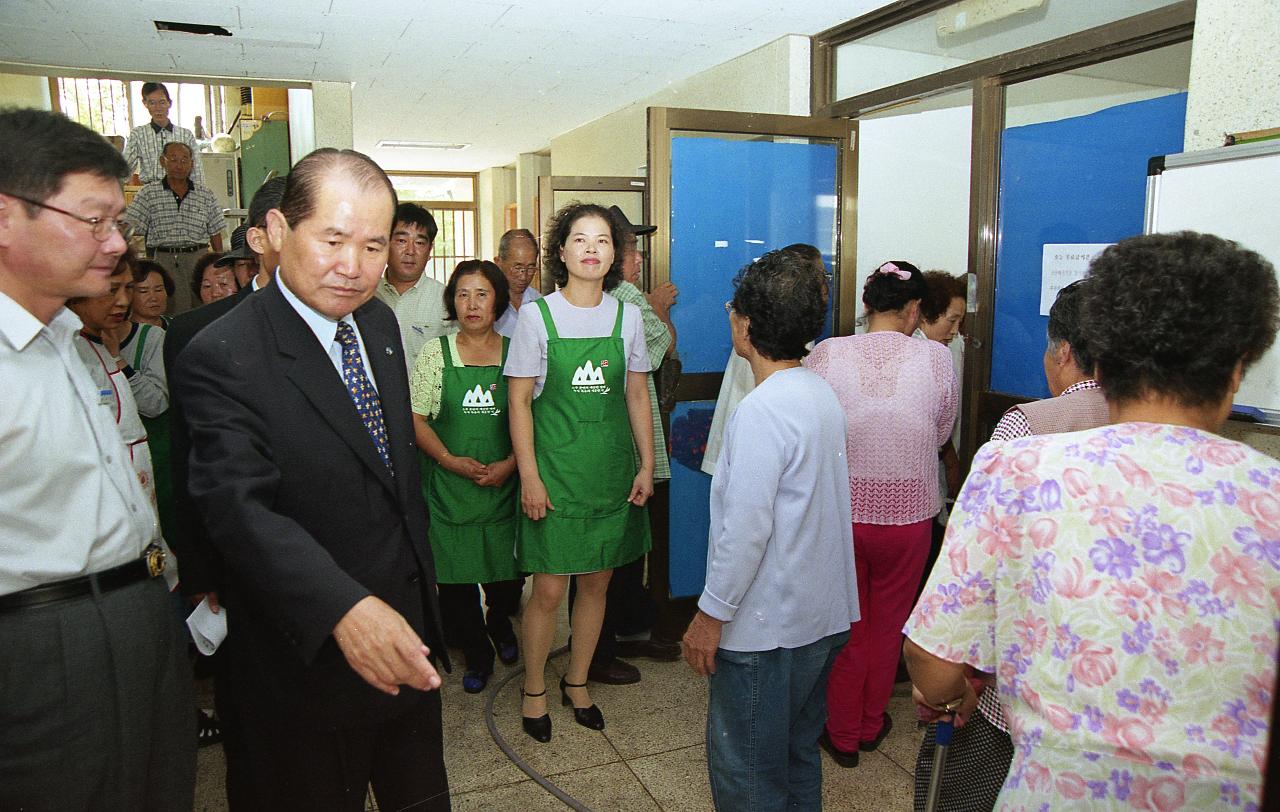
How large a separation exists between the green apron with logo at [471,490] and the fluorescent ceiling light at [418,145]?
7053 mm

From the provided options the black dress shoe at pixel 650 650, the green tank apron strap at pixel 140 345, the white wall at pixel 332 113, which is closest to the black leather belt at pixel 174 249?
the white wall at pixel 332 113

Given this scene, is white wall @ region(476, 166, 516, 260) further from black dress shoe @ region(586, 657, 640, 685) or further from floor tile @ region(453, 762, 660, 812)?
floor tile @ region(453, 762, 660, 812)

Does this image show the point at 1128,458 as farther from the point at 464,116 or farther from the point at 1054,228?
the point at 464,116

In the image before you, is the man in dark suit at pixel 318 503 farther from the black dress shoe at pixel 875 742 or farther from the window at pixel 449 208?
the window at pixel 449 208

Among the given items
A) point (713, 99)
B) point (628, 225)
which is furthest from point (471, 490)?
point (713, 99)

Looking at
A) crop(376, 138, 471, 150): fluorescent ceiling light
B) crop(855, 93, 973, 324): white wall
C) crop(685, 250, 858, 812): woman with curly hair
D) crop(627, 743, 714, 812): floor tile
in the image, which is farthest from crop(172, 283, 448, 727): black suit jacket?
crop(376, 138, 471, 150): fluorescent ceiling light

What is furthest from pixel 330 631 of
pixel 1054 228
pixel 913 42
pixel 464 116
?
pixel 464 116

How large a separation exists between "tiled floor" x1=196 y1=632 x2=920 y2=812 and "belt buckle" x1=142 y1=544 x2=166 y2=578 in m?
1.29

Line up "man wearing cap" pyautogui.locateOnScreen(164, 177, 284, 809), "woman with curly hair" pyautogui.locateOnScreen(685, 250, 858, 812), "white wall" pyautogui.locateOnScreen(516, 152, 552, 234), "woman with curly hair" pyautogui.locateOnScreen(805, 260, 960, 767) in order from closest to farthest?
"man wearing cap" pyautogui.locateOnScreen(164, 177, 284, 809) → "woman with curly hair" pyautogui.locateOnScreen(685, 250, 858, 812) → "woman with curly hair" pyautogui.locateOnScreen(805, 260, 960, 767) → "white wall" pyautogui.locateOnScreen(516, 152, 552, 234)

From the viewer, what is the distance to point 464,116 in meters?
7.78

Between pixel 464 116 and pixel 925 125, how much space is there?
414 centimetres

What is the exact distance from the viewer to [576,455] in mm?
2725

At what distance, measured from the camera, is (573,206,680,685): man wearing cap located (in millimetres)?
3279

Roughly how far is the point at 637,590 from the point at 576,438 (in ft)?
3.43
